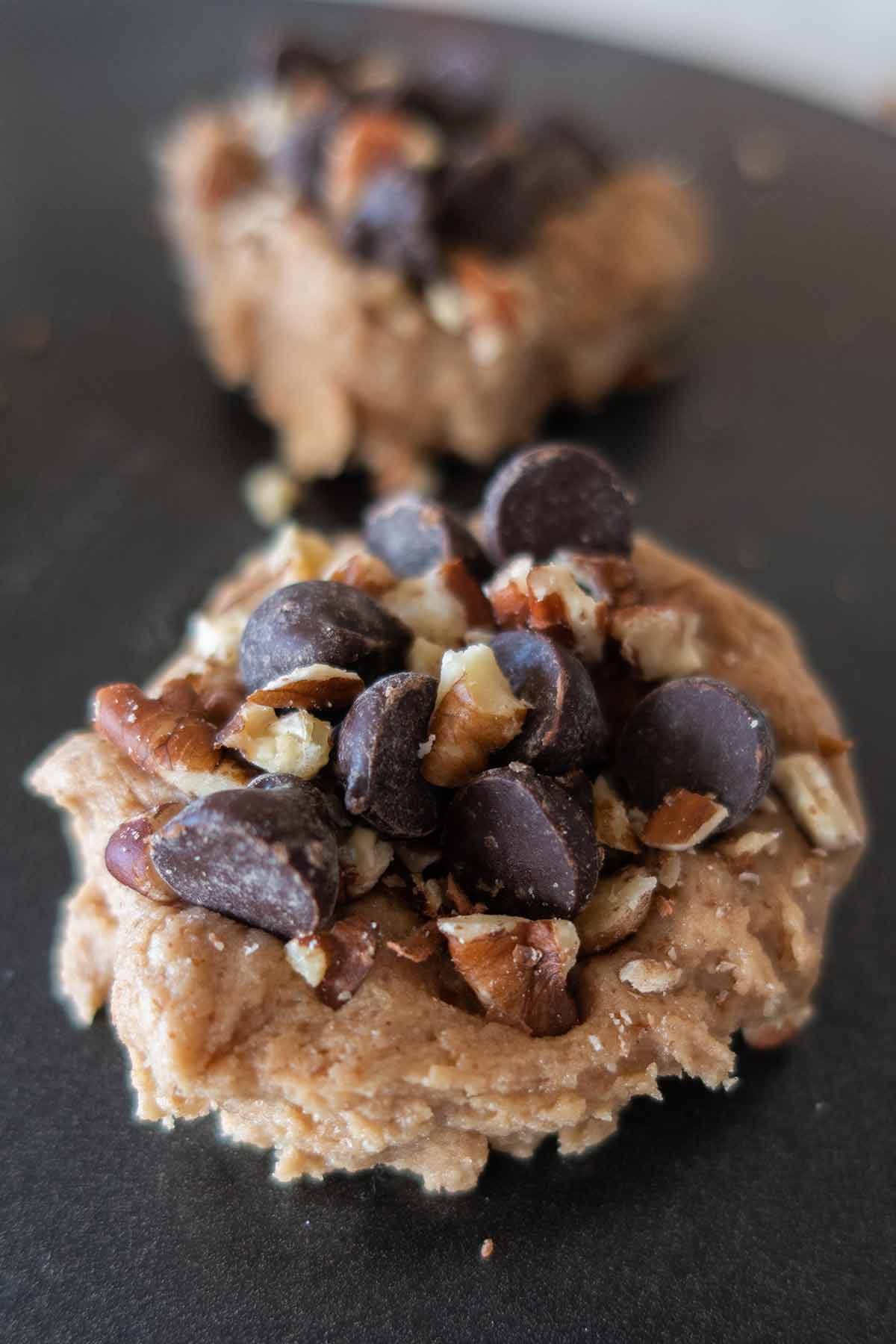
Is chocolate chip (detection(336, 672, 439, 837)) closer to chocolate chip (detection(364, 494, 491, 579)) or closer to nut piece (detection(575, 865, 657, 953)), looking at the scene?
nut piece (detection(575, 865, 657, 953))

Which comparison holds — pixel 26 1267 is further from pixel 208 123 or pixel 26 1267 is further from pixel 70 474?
pixel 208 123

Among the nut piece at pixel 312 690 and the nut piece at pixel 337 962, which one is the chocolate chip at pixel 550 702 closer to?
the nut piece at pixel 312 690

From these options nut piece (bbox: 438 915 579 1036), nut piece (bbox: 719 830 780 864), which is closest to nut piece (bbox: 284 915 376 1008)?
nut piece (bbox: 438 915 579 1036)

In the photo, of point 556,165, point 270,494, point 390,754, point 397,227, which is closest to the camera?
point 390,754

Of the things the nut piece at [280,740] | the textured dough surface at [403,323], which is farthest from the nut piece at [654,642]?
the textured dough surface at [403,323]

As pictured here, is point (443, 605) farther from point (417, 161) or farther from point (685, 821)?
point (417, 161)

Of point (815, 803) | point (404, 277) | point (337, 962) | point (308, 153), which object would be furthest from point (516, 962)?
point (308, 153)

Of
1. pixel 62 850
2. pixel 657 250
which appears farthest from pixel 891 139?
pixel 62 850
